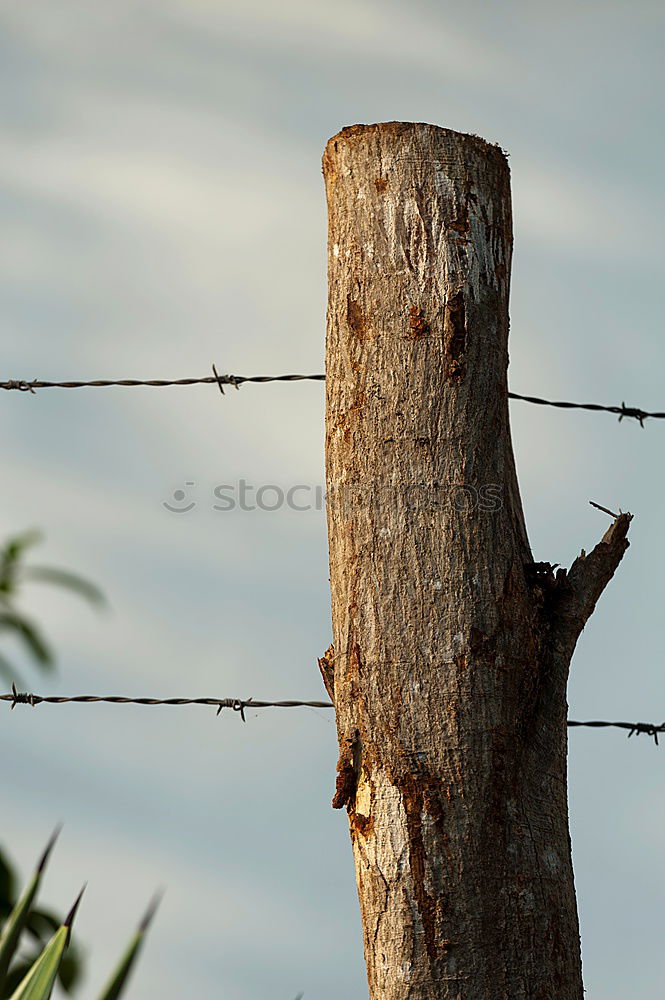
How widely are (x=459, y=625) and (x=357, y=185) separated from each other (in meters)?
1.07

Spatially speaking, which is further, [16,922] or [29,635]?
[29,635]

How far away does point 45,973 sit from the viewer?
193 cm

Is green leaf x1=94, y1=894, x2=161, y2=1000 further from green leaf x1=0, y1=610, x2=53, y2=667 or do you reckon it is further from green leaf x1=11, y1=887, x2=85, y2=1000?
green leaf x1=0, y1=610, x2=53, y2=667

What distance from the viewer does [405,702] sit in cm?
216

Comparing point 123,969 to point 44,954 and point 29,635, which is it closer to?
point 44,954

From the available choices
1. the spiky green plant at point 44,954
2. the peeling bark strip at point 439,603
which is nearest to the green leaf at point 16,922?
the spiky green plant at point 44,954

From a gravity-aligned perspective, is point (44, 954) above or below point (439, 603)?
below

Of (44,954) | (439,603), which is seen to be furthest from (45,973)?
(439,603)

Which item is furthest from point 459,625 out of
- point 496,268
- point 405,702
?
point 496,268

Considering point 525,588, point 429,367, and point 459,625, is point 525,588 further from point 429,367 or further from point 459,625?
point 429,367

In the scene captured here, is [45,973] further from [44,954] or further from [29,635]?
[29,635]

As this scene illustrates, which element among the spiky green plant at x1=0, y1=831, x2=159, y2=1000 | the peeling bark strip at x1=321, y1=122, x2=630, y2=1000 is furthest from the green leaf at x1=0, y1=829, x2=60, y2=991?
the peeling bark strip at x1=321, y1=122, x2=630, y2=1000

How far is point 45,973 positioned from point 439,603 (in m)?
1.05

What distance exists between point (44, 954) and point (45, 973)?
0.03 metres
